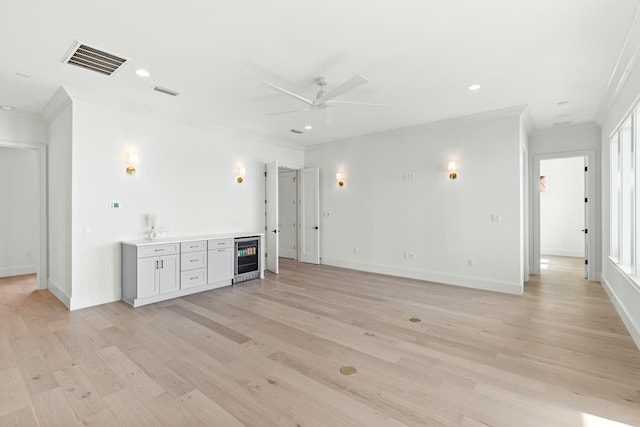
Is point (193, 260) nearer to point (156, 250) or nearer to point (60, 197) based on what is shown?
point (156, 250)

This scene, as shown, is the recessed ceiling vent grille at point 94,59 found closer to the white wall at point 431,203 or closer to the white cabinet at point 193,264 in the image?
the white cabinet at point 193,264

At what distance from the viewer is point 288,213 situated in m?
8.95

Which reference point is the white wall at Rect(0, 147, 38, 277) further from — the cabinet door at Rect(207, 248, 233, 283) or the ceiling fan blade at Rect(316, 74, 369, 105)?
the ceiling fan blade at Rect(316, 74, 369, 105)

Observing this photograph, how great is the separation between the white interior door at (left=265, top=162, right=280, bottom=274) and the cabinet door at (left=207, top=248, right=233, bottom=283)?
1275mm

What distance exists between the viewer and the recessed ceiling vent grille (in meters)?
3.14

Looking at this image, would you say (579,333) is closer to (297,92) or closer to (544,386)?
(544,386)

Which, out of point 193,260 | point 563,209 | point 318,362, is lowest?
point 318,362

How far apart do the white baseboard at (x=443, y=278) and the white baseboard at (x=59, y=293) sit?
4.98 meters

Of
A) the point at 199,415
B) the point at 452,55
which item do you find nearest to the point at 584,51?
the point at 452,55

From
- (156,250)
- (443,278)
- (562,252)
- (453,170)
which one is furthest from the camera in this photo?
(562,252)

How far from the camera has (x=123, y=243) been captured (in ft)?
15.5

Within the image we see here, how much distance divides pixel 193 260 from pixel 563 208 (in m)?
10.2

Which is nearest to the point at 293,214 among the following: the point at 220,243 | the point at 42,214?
the point at 220,243

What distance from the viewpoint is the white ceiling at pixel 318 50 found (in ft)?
8.33
